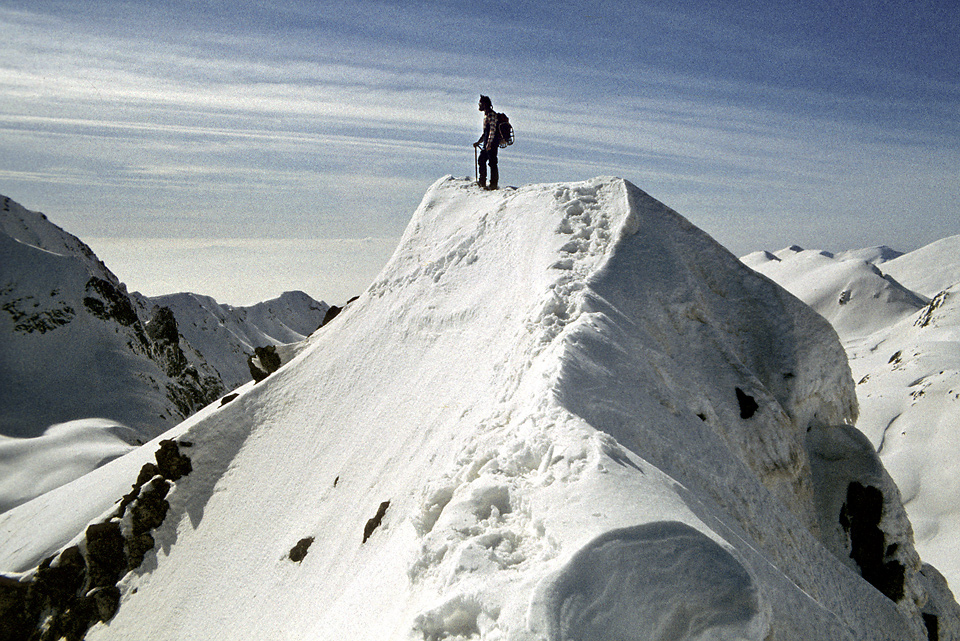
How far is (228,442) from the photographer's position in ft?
50.4

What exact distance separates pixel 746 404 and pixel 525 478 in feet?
19.6

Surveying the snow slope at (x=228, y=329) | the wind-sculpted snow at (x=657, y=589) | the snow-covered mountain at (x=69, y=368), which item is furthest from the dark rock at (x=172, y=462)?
the snow slope at (x=228, y=329)

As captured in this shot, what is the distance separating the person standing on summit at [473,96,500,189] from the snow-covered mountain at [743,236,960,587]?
32.6 m

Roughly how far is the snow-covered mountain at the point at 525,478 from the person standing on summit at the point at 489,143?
96 cm

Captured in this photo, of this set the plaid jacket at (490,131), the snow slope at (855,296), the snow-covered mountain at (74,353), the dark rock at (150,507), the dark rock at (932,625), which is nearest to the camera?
the dark rock at (932,625)

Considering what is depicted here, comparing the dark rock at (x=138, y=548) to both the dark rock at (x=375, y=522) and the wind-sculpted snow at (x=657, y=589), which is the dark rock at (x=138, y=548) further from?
the wind-sculpted snow at (x=657, y=589)

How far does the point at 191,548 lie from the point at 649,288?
1145 centimetres

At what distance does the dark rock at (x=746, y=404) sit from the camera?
9812 mm

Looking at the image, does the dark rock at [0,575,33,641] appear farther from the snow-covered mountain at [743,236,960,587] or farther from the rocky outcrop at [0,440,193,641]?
the snow-covered mountain at [743,236,960,587]

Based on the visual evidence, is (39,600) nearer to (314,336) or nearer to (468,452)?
(314,336)

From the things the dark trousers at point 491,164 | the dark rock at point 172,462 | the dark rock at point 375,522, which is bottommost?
the dark rock at point 172,462

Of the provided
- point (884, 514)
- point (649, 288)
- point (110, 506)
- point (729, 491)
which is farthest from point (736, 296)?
point (110, 506)

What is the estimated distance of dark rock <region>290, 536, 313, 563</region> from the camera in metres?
10.6

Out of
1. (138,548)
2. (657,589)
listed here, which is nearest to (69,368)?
(138,548)
